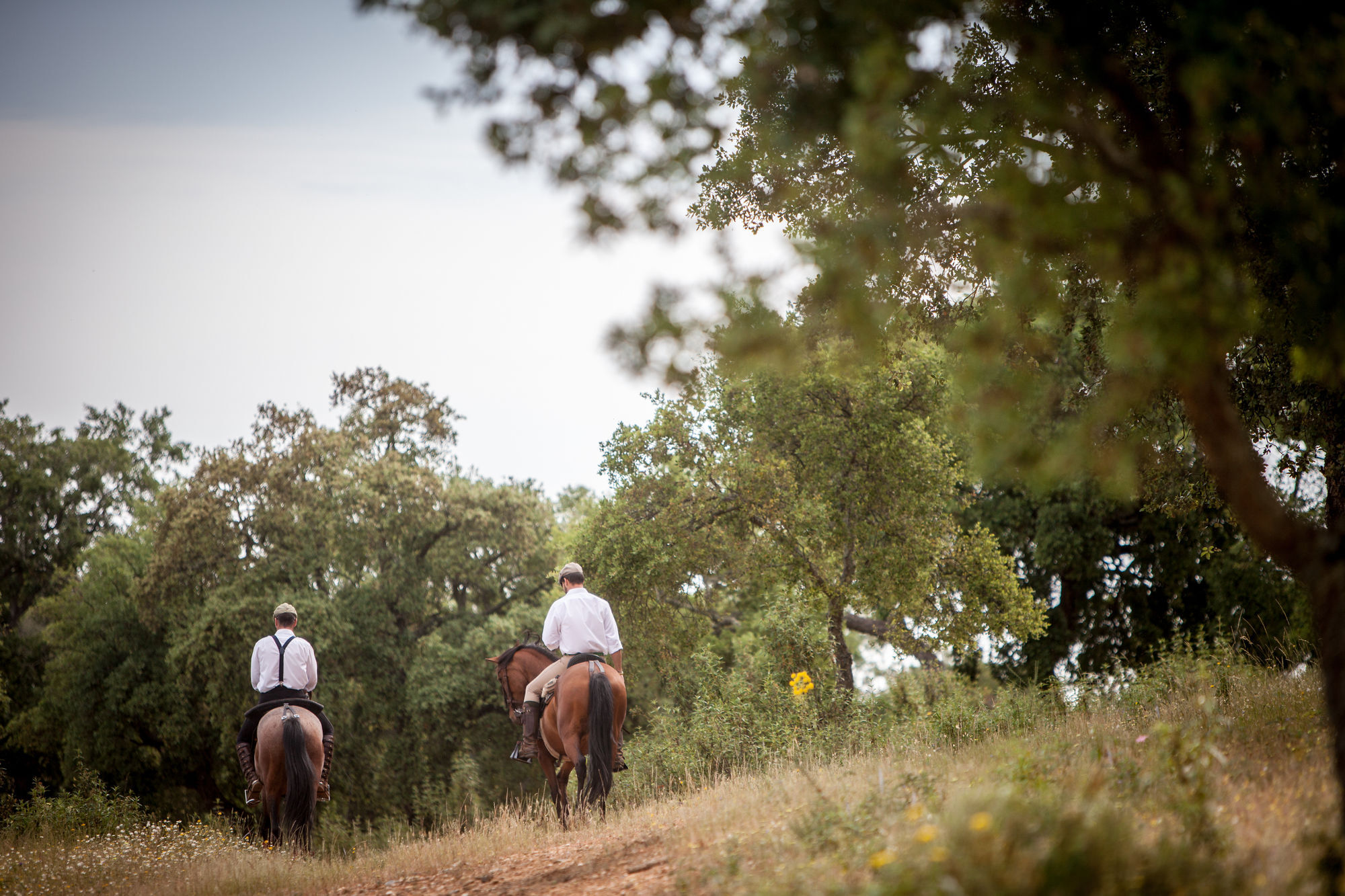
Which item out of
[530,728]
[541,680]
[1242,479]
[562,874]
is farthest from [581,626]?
[1242,479]

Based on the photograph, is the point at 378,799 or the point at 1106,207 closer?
the point at 1106,207

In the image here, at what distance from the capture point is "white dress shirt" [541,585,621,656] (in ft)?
30.8

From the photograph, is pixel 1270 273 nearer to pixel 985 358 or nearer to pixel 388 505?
pixel 985 358

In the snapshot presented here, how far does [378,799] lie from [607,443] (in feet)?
34.4

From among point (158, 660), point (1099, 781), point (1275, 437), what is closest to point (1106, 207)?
point (1099, 781)

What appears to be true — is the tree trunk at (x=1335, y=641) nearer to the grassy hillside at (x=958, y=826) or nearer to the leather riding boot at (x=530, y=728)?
the grassy hillside at (x=958, y=826)

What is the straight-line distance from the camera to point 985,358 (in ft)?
15.5

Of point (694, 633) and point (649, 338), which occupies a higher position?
point (649, 338)

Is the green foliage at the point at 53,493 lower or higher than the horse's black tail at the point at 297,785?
higher

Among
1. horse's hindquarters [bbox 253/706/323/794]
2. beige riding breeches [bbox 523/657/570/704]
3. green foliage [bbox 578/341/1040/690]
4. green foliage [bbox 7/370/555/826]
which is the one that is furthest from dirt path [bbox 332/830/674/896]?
green foliage [bbox 7/370/555/826]

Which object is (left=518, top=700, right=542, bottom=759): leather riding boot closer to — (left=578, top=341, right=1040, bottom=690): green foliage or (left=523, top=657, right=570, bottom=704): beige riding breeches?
(left=523, top=657, right=570, bottom=704): beige riding breeches

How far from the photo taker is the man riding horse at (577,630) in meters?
9.38

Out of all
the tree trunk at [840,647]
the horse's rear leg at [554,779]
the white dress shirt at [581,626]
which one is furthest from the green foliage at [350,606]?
the white dress shirt at [581,626]

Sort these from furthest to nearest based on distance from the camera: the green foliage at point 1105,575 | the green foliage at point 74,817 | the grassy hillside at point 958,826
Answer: the green foliage at point 1105,575
the green foliage at point 74,817
the grassy hillside at point 958,826
